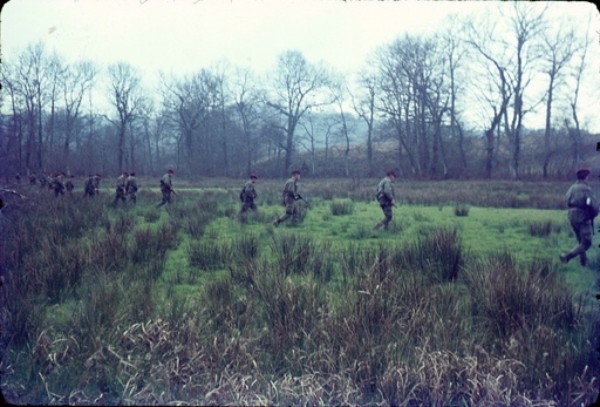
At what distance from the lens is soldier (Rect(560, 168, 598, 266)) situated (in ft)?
20.0

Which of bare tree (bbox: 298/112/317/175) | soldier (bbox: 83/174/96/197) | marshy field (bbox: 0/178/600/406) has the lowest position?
marshy field (bbox: 0/178/600/406)

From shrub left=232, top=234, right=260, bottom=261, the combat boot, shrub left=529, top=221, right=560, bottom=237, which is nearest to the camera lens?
the combat boot

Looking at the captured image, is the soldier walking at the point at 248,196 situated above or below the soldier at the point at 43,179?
below

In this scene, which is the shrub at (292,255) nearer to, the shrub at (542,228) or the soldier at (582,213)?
the soldier at (582,213)

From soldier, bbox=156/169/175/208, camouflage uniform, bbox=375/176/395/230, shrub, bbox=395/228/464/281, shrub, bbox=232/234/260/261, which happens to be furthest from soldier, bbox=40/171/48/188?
shrub, bbox=395/228/464/281

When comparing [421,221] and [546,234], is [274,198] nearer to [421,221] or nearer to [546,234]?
[421,221]

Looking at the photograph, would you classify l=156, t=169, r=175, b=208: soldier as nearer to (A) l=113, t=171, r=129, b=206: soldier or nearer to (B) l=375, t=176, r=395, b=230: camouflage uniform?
(A) l=113, t=171, r=129, b=206: soldier

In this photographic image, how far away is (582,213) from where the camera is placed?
6.25 m

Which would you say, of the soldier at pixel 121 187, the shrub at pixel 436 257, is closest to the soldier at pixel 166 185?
the soldier at pixel 121 187

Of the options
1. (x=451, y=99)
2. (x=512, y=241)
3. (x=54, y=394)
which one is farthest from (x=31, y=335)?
(x=451, y=99)

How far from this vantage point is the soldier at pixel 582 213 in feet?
20.0

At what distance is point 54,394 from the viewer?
2.77 m

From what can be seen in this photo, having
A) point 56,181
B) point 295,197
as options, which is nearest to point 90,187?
point 56,181

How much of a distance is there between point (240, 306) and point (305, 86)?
15.7m
